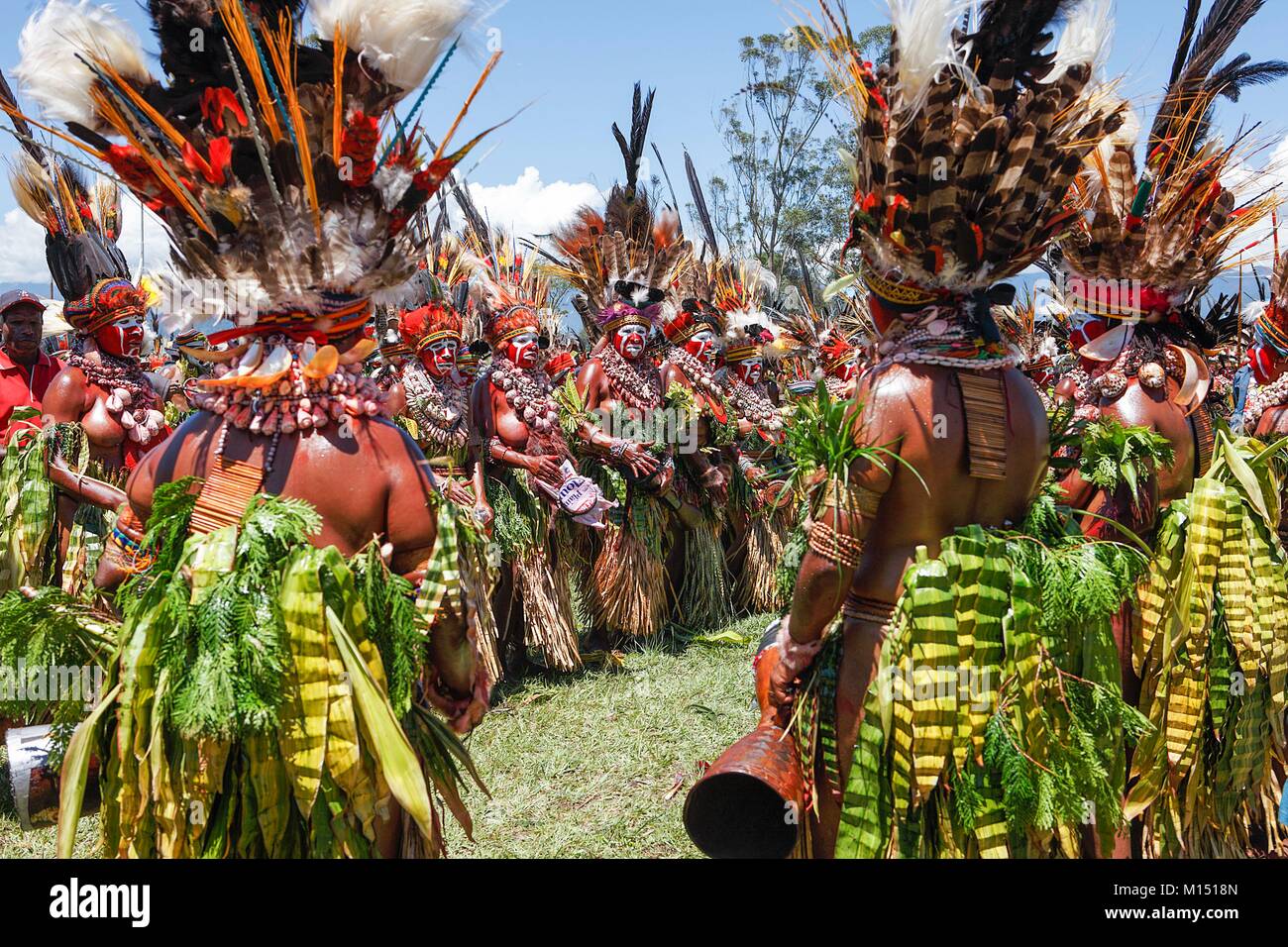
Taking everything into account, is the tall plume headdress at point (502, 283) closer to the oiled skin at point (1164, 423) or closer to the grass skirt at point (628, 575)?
the grass skirt at point (628, 575)

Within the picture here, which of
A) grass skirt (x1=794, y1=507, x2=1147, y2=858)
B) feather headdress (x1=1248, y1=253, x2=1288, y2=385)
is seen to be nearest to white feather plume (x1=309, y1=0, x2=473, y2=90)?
grass skirt (x1=794, y1=507, x2=1147, y2=858)

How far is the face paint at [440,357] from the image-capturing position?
642 cm

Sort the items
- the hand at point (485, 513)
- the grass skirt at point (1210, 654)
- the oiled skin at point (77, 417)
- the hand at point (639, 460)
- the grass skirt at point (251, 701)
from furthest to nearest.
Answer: the hand at point (639, 460), the hand at point (485, 513), the oiled skin at point (77, 417), the grass skirt at point (1210, 654), the grass skirt at point (251, 701)

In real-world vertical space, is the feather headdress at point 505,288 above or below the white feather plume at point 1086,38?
above

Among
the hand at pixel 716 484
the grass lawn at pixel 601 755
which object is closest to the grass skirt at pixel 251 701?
the grass lawn at pixel 601 755

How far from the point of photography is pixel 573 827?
440 cm

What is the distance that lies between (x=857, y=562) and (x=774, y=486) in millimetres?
4827

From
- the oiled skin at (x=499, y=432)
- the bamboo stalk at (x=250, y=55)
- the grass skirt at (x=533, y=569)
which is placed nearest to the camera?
the bamboo stalk at (x=250, y=55)

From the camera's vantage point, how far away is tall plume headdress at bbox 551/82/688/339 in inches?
278

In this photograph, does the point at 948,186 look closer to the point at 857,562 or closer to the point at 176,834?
the point at 857,562

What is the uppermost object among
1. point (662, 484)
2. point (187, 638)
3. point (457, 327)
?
point (457, 327)

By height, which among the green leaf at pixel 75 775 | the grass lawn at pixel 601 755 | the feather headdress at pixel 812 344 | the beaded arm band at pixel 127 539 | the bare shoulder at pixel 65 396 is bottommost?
the grass lawn at pixel 601 755

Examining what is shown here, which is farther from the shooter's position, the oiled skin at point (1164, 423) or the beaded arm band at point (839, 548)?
the oiled skin at point (1164, 423)

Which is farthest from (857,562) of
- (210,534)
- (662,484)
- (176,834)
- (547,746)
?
(662,484)
